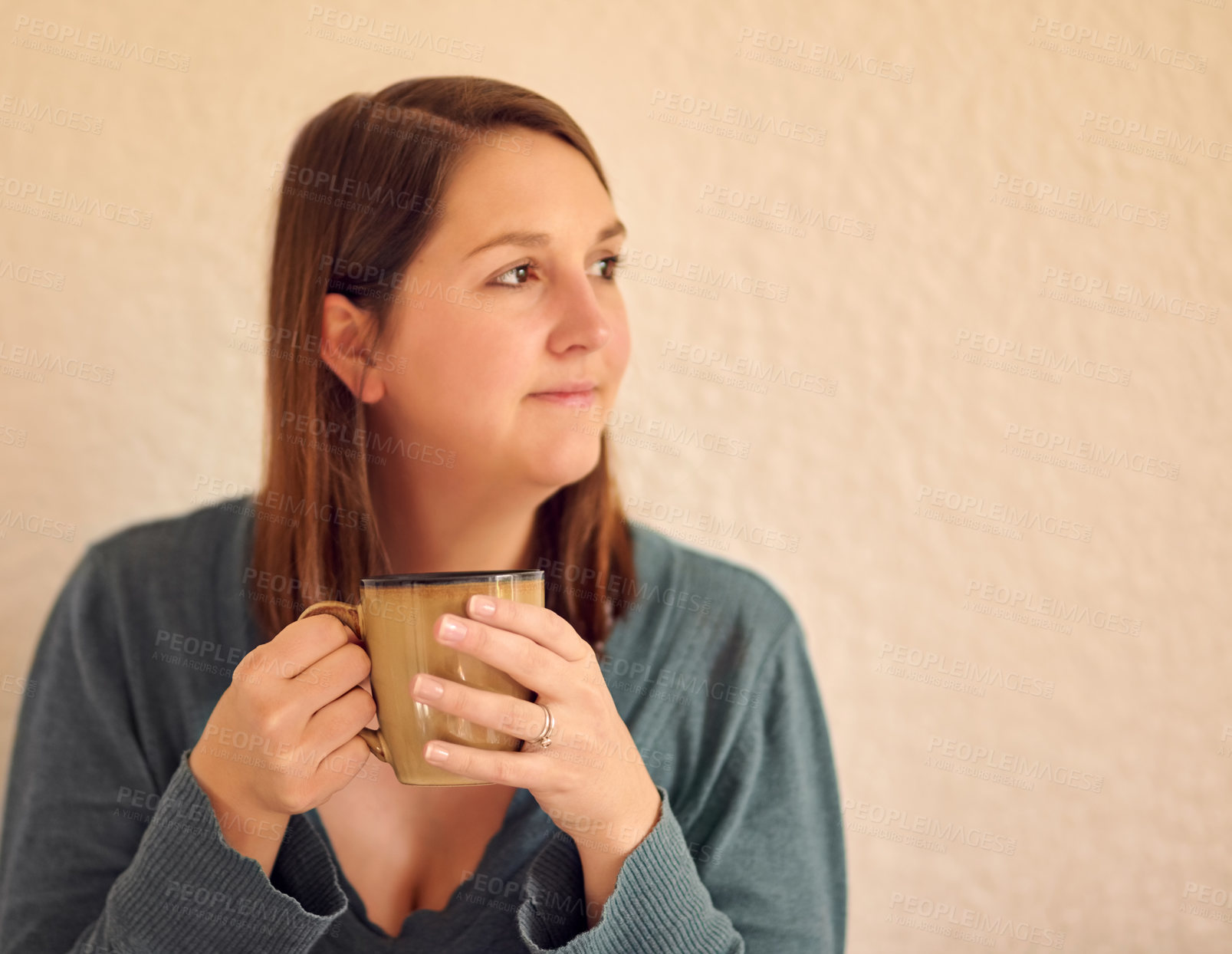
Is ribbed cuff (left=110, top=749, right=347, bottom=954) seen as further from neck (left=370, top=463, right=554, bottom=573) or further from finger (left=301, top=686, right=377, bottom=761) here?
neck (left=370, top=463, right=554, bottom=573)

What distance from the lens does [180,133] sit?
3.22ft

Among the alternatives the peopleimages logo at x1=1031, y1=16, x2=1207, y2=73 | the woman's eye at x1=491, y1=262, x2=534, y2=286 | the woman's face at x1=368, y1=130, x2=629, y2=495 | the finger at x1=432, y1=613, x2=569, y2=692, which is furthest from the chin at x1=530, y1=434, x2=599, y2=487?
the peopleimages logo at x1=1031, y1=16, x2=1207, y2=73

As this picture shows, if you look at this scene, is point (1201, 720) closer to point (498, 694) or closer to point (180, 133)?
point (498, 694)

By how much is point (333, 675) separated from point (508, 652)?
0.12 meters

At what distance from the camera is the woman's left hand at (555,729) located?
556 millimetres

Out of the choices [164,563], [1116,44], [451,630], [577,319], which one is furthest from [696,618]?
[1116,44]

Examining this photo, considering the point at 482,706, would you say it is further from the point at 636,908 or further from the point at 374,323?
the point at 374,323

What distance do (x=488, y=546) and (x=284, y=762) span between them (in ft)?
1.11

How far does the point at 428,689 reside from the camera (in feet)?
1.81

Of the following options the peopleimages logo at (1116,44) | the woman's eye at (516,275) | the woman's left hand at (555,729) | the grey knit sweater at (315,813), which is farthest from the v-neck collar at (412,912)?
the peopleimages logo at (1116,44)

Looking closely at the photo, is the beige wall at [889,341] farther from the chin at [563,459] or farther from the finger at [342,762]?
the finger at [342,762]

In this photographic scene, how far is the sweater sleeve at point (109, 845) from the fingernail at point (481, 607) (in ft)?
0.93

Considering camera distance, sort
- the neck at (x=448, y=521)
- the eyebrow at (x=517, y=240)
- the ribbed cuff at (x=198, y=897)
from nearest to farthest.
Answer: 1. the ribbed cuff at (x=198, y=897)
2. the eyebrow at (x=517, y=240)
3. the neck at (x=448, y=521)

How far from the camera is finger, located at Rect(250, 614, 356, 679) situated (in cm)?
60
